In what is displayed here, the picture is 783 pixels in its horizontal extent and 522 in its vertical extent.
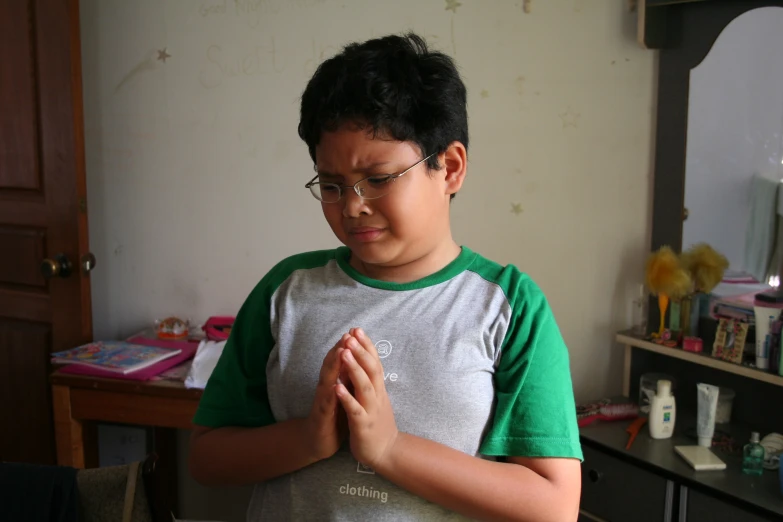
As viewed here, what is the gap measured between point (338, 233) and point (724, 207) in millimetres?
1402

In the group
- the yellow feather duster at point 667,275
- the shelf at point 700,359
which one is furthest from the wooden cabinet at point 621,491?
the yellow feather duster at point 667,275

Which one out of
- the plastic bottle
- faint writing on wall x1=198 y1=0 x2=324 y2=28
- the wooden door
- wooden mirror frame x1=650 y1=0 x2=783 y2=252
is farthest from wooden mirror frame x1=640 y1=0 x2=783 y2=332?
the wooden door

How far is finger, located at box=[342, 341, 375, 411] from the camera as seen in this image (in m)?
0.69

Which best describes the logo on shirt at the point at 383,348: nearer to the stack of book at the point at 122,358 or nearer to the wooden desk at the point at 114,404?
the wooden desk at the point at 114,404

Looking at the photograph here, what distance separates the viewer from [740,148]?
1772 mm

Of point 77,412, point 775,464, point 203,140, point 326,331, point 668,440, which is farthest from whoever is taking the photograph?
point 203,140

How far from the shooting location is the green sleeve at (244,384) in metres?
0.83

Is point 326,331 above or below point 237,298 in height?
above

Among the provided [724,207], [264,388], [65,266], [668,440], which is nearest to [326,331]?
[264,388]

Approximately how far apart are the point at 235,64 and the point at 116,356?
97cm

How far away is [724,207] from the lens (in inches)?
71.8

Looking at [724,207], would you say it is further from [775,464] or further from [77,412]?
[77,412]

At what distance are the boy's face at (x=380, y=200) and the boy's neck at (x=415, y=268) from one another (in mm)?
25

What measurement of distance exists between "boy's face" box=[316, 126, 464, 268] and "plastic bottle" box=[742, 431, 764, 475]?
1177mm
